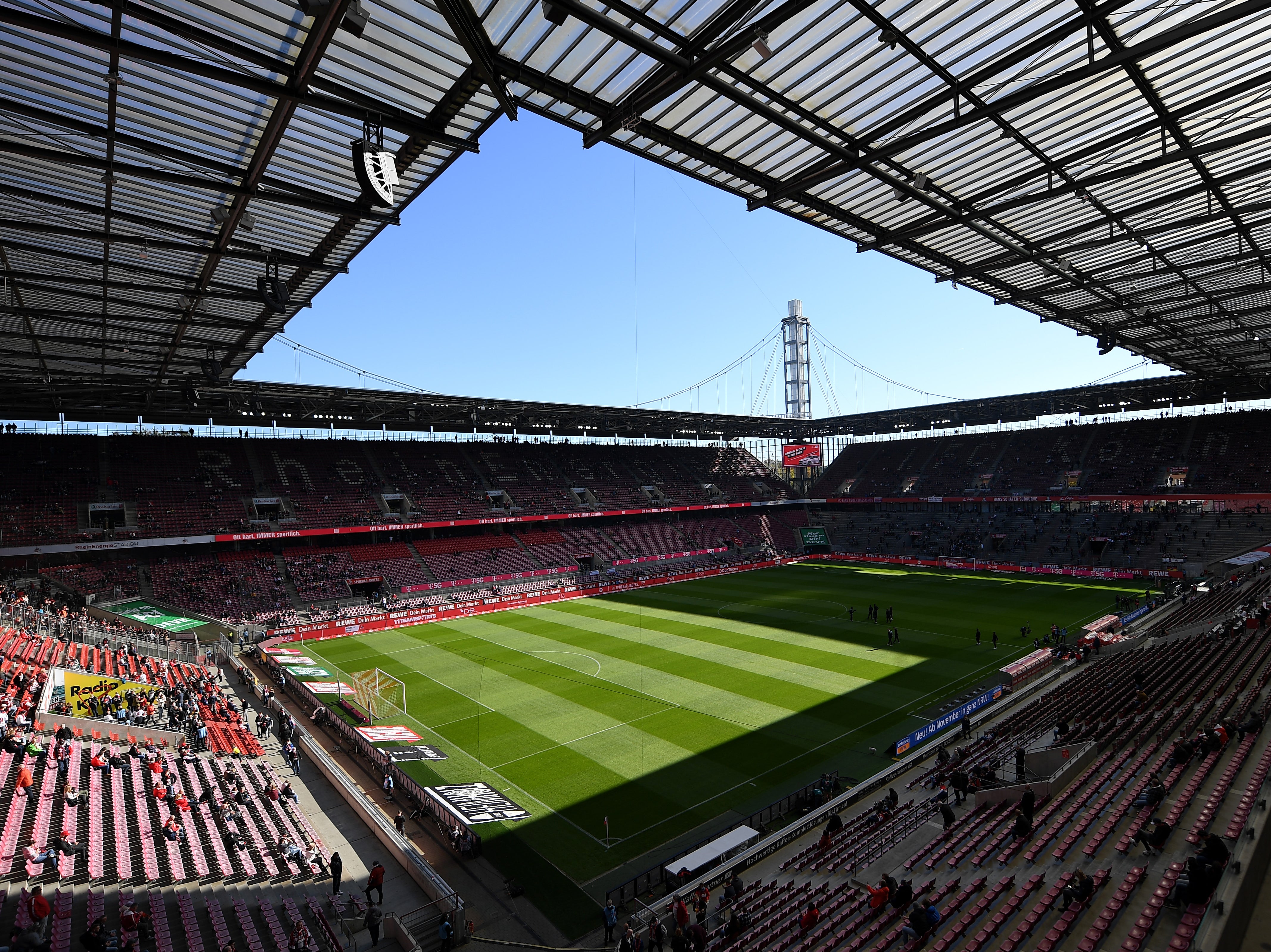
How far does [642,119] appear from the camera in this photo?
37.1 ft

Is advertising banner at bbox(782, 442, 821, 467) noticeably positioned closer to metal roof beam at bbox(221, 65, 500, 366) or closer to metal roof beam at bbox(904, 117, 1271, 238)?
metal roof beam at bbox(904, 117, 1271, 238)

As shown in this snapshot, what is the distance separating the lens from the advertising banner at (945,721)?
61.6 feet

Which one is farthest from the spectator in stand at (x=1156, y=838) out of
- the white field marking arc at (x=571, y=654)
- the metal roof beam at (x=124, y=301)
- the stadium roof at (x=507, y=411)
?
the stadium roof at (x=507, y=411)

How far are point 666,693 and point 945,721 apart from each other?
953 cm

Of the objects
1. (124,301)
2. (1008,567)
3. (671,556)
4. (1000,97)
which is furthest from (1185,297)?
Answer: (671,556)

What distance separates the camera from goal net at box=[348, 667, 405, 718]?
2380 cm

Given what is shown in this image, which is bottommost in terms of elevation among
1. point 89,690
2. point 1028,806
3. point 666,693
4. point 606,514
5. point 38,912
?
point 666,693

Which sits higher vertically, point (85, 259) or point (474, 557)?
point (85, 259)

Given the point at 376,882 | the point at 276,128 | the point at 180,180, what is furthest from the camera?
the point at 376,882

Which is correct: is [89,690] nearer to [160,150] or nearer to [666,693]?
[160,150]

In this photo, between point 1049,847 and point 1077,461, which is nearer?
point 1049,847

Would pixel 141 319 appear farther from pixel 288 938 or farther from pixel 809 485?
pixel 809 485

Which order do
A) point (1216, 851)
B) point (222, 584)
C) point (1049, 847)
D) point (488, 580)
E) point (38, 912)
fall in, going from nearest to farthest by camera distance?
1. point (1216, 851)
2. point (38, 912)
3. point (1049, 847)
4. point (222, 584)
5. point (488, 580)

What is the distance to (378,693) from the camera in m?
24.3
